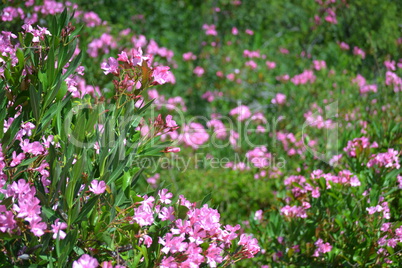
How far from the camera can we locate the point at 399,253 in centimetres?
226

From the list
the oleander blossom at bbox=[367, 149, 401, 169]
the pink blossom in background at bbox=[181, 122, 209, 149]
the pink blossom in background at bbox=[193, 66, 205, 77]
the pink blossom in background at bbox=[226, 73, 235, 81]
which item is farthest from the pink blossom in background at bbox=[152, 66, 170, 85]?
the pink blossom in background at bbox=[193, 66, 205, 77]

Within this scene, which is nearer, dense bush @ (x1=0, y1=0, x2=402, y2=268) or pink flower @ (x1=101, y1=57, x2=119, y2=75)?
dense bush @ (x1=0, y1=0, x2=402, y2=268)

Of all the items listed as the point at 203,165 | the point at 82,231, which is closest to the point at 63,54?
the point at 82,231

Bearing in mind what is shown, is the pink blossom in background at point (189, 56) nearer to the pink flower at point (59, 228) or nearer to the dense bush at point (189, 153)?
the dense bush at point (189, 153)

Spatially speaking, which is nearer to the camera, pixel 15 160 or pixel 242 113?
pixel 15 160

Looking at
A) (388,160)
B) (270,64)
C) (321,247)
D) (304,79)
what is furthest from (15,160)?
(270,64)

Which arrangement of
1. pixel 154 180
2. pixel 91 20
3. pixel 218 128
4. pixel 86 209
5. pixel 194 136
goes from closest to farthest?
pixel 86 209 < pixel 154 180 < pixel 91 20 < pixel 194 136 < pixel 218 128

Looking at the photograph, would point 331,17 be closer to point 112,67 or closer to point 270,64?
point 270,64

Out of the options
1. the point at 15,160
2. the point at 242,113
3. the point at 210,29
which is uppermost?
the point at 210,29

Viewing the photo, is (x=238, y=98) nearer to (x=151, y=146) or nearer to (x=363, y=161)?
(x=363, y=161)

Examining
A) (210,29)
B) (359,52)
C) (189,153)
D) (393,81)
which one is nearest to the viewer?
(393,81)

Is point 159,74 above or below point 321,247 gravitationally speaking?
above

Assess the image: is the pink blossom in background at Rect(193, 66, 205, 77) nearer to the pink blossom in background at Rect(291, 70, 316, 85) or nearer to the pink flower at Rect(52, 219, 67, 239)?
the pink blossom in background at Rect(291, 70, 316, 85)

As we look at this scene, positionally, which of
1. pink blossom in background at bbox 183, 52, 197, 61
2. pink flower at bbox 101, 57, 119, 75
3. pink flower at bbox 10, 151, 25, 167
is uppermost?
pink blossom in background at bbox 183, 52, 197, 61
